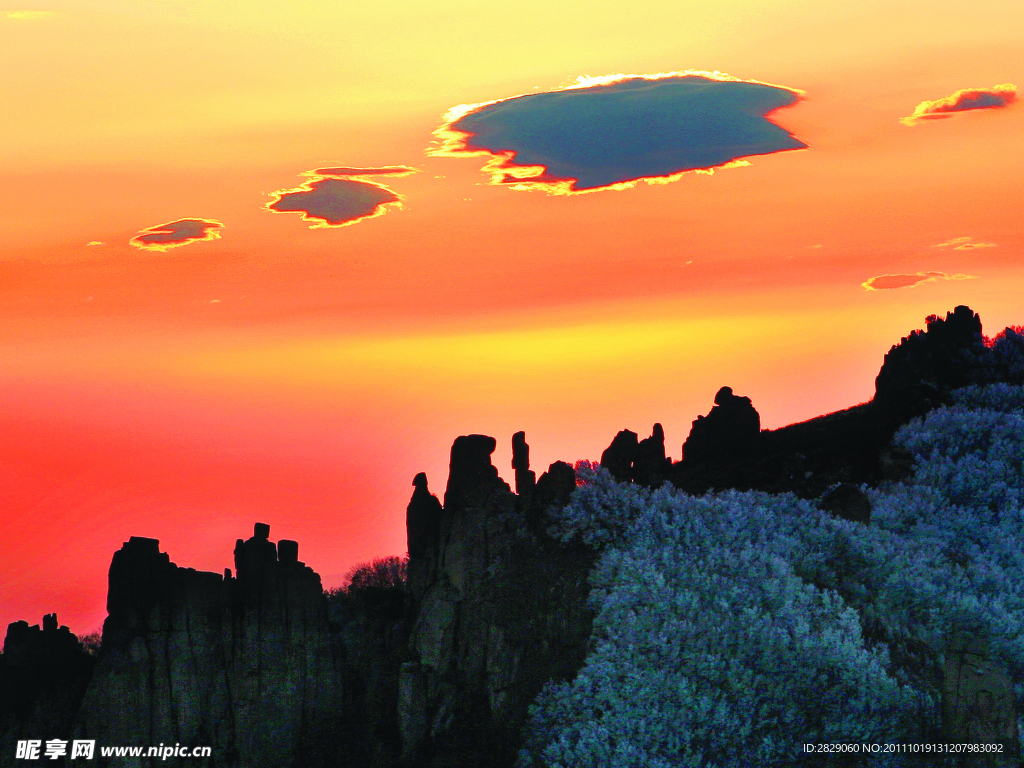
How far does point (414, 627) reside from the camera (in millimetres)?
36531

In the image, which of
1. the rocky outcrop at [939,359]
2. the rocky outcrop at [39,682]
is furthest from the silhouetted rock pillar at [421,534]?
the rocky outcrop at [939,359]

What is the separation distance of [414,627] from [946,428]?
1137 inches

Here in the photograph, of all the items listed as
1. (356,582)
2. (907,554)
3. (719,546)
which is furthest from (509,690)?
(356,582)

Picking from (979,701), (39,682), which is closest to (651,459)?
(979,701)

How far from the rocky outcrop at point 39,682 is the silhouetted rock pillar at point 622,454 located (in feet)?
75.6

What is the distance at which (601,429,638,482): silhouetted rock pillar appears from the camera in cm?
4853

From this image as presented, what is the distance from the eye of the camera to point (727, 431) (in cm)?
5438

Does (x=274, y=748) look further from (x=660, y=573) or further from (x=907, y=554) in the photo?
(x=907, y=554)

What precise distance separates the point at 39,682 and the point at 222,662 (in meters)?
5.81

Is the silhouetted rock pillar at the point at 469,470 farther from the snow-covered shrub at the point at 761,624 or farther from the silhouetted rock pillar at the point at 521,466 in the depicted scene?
the snow-covered shrub at the point at 761,624

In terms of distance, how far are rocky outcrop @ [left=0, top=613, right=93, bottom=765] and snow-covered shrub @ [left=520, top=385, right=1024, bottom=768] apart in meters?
14.3

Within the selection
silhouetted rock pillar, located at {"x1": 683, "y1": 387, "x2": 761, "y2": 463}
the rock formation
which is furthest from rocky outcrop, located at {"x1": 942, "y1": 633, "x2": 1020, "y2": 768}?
silhouetted rock pillar, located at {"x1": 683, "y1": 387, "x2": 761, "y2": 463}

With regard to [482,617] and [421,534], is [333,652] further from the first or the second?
[482,617]

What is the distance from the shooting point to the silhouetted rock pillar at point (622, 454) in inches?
1911
